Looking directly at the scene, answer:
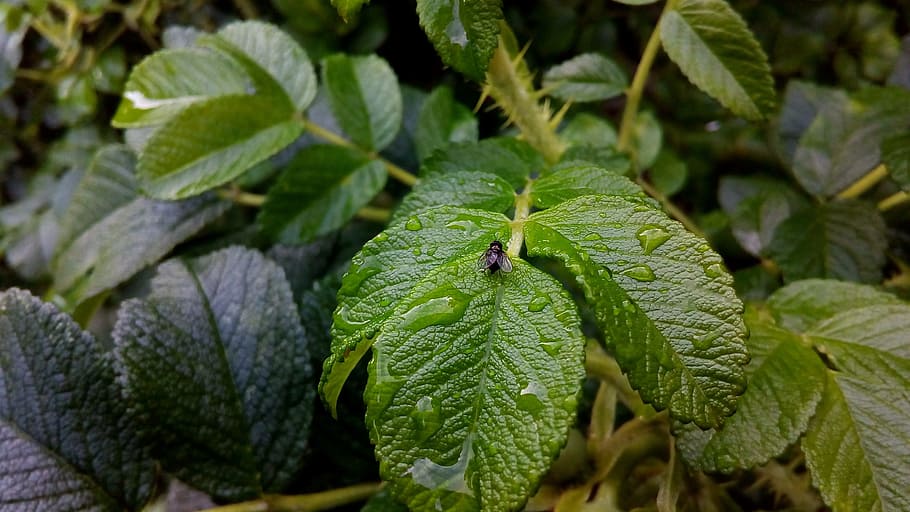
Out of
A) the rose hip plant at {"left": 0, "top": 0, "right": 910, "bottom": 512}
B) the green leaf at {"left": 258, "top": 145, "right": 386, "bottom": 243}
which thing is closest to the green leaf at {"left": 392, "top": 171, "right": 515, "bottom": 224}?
the rose hip plant at {"left": 0, "top": 0, "right": 910, "bottom": 512}

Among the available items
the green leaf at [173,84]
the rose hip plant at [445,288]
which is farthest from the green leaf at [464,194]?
the green leaf at [173,84]

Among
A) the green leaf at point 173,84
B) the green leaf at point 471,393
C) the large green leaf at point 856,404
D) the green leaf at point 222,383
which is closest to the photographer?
the green leaf at point 471,393

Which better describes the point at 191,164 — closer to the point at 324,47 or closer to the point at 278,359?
the point at 278,359

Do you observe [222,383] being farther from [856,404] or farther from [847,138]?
[847,138]

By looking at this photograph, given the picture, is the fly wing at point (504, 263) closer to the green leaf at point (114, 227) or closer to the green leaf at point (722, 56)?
the green leaf at point (722, 56)

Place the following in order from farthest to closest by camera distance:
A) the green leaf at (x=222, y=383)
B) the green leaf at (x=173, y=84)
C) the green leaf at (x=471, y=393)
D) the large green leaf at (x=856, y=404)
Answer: the green leaf at (x=173, y=84), the green leaf at (x=222, y=383), the large green leaf at (x=856, y=404), the green leaf at (x=471, y=393)

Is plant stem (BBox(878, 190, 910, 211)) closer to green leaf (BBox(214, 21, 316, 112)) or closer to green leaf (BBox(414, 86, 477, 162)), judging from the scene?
green leaf (BBox(414, 86, 477, 162))

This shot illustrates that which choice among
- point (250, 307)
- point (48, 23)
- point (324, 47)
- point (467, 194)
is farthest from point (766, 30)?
point (48, 23)
